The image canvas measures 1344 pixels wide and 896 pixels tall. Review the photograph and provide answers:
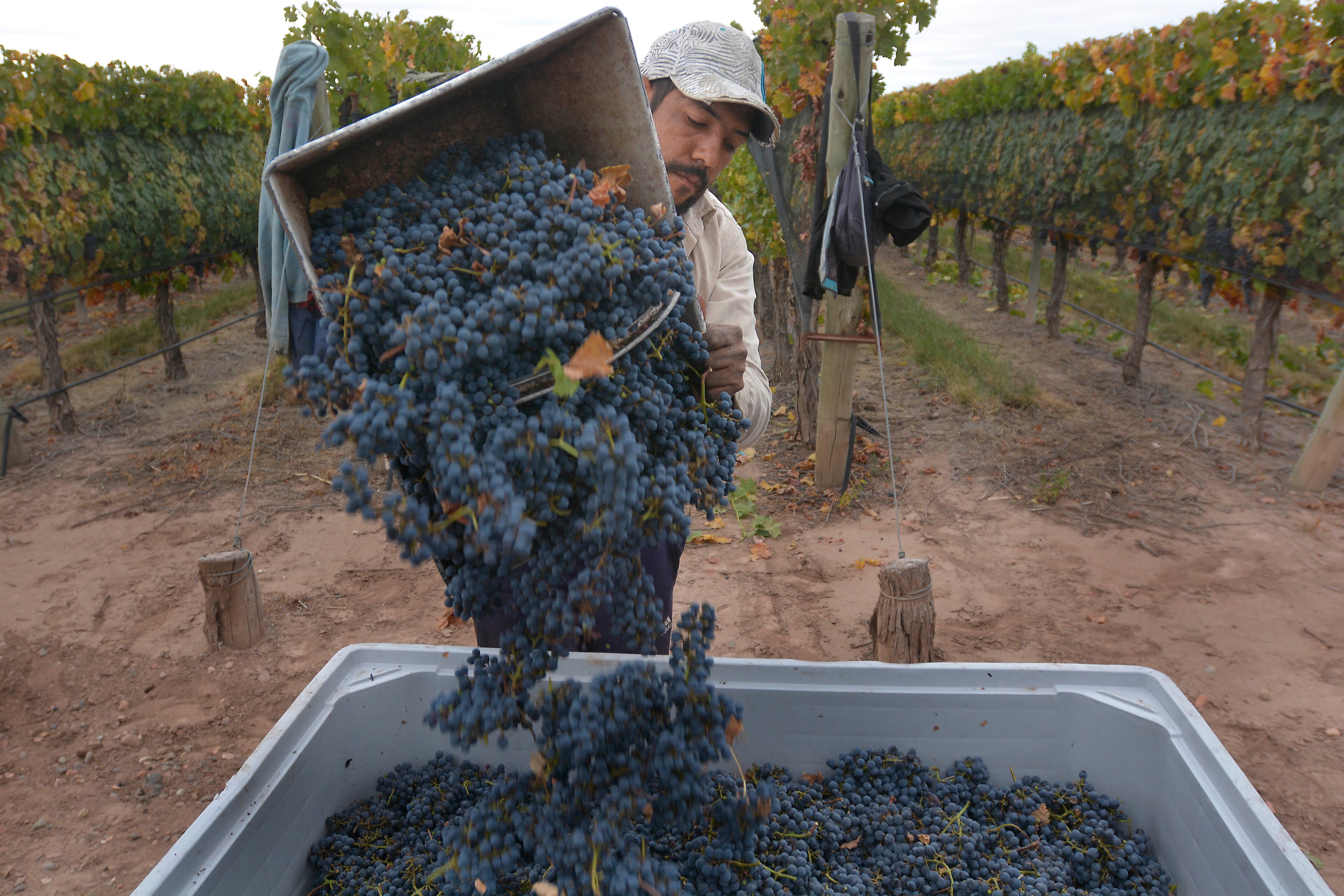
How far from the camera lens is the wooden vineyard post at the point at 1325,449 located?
16.7ft

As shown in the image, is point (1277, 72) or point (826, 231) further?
point (1277, 72)

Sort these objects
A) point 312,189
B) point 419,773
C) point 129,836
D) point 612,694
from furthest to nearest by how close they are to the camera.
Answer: point 129,836 < point 419,773 < point 612,694 < point 312,189

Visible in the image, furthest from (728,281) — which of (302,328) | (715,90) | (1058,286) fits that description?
(1058,286)

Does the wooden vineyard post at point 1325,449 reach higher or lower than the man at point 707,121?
lower

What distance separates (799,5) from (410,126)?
4.55 metres

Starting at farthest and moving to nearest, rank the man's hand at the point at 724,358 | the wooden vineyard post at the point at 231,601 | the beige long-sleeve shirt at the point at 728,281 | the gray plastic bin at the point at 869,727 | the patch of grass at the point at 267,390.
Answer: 1. the patch of grass at the point at 267,390
2. the wooden vineyard post at the point at 231,601
3. the beige long-sleeve shirt at the point at 728,281
4. the gray plastic bin at the point at 869,727
5. the man's hand at the point at 724,358

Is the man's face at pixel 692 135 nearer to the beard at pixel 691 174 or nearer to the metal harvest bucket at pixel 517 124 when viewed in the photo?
the beard at pixel 691 174

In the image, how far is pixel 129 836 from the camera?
286 centimetres

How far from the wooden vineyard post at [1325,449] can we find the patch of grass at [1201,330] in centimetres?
135

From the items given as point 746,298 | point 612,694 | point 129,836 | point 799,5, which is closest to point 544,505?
point 612,694

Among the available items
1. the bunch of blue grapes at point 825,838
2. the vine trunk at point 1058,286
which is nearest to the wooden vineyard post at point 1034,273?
the vine trunk at point 1058,286

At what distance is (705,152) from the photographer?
1.92 metres

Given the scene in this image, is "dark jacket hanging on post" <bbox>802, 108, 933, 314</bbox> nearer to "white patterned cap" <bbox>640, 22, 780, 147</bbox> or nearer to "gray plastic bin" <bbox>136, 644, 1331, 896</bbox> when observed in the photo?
"white patterned cap" <bbox>640, 22, 780, 147</bbox>

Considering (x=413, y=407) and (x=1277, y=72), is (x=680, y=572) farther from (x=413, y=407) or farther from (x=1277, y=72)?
(x=1277, y=72)
